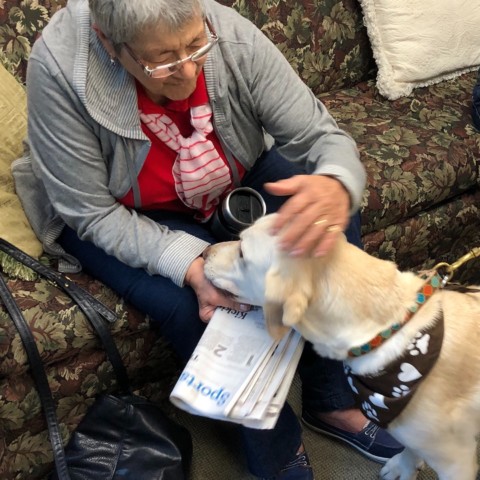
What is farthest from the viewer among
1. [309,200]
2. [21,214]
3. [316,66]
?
[316,66]

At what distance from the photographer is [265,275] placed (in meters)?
1.16

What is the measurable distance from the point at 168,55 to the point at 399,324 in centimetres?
71

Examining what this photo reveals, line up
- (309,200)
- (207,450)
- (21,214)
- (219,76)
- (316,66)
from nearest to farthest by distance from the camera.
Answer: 1. (309,200)
2. (219,76)
3. (21,214)
4. (207,450)
5. (316,66)

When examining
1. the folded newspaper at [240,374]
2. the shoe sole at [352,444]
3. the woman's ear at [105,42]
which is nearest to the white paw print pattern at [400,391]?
the folded newspaper at [240,374]

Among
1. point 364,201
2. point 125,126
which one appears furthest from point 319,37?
point 125,126

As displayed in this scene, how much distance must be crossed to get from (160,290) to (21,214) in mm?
479

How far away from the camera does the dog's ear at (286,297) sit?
107 cm

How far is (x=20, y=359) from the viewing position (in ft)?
4.54

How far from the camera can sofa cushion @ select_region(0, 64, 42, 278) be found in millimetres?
1548

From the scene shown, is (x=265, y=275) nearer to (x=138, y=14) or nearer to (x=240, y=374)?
(x=240, y=374)

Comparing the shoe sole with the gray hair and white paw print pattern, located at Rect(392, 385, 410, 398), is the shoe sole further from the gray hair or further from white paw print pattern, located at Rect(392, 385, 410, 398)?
the gray hair

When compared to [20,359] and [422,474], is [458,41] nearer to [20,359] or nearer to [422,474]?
[422,474]

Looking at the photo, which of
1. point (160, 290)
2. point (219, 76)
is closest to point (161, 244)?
point (160, 290)

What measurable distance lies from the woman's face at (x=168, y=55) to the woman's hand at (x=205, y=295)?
1.31ft
